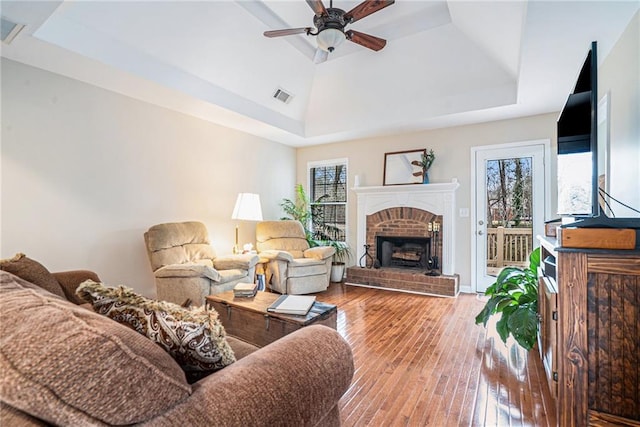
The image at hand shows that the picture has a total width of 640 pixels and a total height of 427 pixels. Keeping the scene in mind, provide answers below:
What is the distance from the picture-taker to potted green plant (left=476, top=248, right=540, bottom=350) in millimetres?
2193

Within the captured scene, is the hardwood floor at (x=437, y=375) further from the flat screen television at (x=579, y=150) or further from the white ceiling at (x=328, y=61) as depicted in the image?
the white ceiling at (x=328, y=61)

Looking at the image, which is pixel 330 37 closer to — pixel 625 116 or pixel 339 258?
pixel 625 116

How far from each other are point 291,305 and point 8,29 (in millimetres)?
2961

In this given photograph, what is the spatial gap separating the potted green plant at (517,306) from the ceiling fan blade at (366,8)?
244 centimetres

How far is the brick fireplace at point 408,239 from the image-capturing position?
449cm

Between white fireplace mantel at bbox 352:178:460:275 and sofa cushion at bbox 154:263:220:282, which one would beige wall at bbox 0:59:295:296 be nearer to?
sofa cushion at bbox 154:263:220:282

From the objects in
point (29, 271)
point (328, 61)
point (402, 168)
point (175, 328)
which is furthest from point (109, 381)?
point (402, 168)

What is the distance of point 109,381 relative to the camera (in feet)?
2.07

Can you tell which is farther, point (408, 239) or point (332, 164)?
point (332, 164)

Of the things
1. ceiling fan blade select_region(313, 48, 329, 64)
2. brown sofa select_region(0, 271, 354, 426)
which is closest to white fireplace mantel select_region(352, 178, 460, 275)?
ceiling fan blade select_region(313, 48, 329, 64)

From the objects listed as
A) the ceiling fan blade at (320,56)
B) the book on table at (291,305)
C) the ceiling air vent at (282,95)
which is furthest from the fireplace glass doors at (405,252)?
the book on table at (291,305)

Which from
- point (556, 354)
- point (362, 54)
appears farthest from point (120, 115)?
point (556, 354)

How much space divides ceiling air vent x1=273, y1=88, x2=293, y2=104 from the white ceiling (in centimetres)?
8

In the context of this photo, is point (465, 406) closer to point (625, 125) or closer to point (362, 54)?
point (625, 125)
